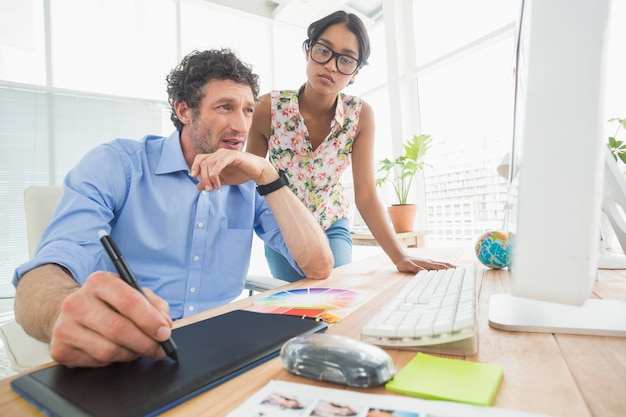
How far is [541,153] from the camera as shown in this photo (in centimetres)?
35

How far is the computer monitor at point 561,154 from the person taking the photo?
0.33m

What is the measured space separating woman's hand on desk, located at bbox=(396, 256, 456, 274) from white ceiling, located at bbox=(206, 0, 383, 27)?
3474 millimetres

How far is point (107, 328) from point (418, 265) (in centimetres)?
78

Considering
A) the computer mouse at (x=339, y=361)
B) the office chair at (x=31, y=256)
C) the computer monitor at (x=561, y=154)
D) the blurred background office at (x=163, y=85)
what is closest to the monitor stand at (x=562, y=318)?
the computer monitor at (x=561, y=154)

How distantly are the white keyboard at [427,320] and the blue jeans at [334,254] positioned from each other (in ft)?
3.00

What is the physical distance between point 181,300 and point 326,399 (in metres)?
0.74

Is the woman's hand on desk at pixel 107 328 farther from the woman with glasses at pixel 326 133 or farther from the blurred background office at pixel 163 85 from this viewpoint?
the blurred background office at pixel 163 85

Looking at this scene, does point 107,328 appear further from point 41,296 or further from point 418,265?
point 418,265

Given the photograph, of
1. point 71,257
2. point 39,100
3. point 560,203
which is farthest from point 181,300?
point 39,100

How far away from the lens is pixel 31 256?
3.19 ft

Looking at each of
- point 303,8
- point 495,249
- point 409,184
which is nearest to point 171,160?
point 495,249

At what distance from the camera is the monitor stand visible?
46cm

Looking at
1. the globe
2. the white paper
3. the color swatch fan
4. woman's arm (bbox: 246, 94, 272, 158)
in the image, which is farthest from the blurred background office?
the white paper

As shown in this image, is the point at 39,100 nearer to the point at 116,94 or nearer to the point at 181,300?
the point at 116,94
